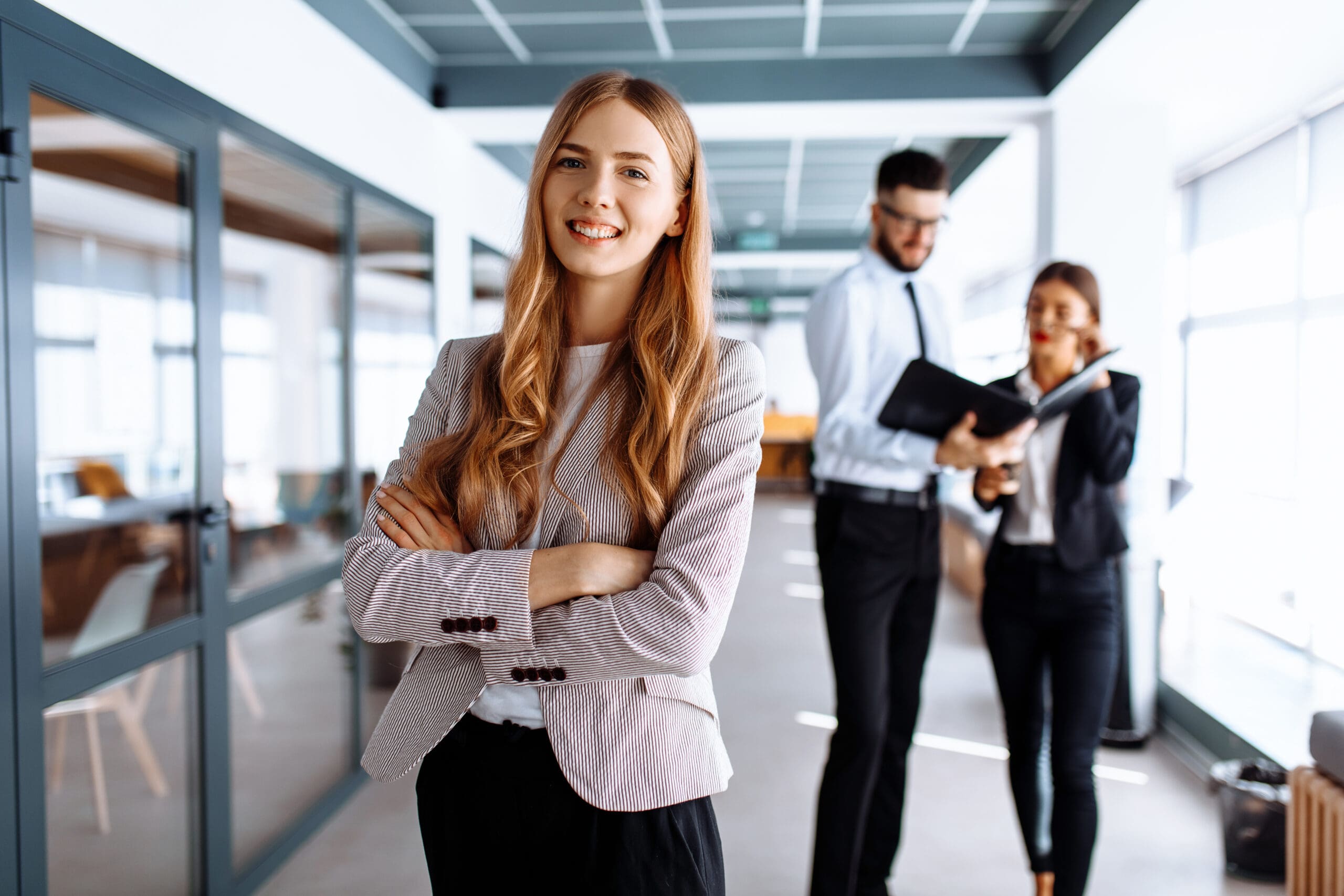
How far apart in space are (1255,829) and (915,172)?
237 centimetres

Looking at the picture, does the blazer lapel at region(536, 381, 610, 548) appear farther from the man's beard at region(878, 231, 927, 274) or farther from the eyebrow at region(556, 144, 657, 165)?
the man's beard at region(878, 231, 927, 274)

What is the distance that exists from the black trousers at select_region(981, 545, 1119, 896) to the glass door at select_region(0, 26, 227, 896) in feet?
7.54

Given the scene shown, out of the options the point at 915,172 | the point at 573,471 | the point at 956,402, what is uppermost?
the point at 915,172

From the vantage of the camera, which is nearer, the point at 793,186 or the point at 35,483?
the point at 35,483

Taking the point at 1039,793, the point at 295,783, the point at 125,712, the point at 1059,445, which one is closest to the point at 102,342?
the point at 125,712

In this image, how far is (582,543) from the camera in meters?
1.30

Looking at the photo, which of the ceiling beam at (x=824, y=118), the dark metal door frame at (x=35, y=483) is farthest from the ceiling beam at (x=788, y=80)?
the dark metal door frame at (x=35, y=483)

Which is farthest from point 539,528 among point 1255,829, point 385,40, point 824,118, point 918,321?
point 824,118

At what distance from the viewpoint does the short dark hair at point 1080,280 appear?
2.63m

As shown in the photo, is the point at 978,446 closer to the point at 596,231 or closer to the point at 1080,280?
the point at 1080,280

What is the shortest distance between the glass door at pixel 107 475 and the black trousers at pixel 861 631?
1810mm

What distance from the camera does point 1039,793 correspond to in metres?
2.57

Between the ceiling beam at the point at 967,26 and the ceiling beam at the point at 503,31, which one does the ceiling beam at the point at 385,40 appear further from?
the ceiling beam at the point at 967,26

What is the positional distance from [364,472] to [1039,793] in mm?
2991
